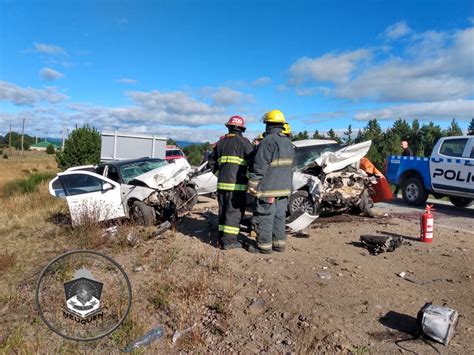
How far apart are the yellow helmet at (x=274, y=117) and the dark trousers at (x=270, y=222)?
112 cm

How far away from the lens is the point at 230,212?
597 centimetres

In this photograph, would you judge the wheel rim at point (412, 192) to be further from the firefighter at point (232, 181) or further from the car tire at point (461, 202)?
the firefighter at point (232, 181)

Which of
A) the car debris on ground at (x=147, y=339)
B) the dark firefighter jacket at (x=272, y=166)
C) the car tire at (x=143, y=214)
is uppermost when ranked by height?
the dark firefighter jacket at (x=272, y=166)

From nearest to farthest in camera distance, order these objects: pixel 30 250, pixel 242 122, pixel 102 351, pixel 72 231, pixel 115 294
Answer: pixel 102 351, pixel 115 294, pixel 242 122, pixel 30 250, pixel 72 231

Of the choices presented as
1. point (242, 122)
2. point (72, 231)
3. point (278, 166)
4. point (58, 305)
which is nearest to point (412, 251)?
point (278, 166)

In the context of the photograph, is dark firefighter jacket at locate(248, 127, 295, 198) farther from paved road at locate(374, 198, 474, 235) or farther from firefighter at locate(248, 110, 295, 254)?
paved road at locate(374, 198, 474, 235)

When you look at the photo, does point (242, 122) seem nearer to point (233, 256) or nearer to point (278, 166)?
point (278, 166)

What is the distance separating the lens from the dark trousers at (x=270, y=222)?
566 cm

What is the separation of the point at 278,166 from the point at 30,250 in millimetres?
4527

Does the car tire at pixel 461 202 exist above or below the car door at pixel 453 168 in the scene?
below

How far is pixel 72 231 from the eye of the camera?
294 inches

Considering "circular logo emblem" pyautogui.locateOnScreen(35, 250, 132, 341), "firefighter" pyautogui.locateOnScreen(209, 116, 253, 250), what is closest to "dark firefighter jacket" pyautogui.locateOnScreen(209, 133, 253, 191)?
"firefighter" pyautogui.locateOnScreen(209, 116, 253, 250)

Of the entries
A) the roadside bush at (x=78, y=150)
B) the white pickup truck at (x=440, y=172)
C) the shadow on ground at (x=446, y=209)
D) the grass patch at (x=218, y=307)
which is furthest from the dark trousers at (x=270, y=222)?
the roadside bush at (x=78, y=150)

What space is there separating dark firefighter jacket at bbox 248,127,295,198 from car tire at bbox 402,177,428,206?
22.1ft
